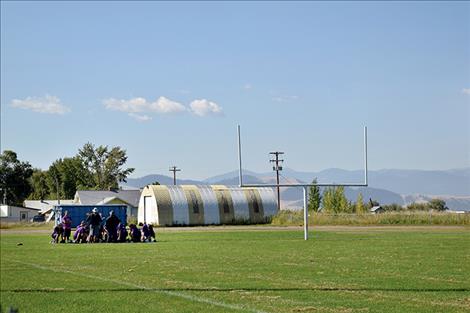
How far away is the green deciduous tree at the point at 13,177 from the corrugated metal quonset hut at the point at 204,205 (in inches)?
2797

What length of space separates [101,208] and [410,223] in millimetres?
23048

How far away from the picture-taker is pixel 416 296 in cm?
1301

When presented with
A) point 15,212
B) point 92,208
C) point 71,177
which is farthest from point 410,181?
point 71,177

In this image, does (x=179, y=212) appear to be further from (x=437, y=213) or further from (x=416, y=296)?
(x=416, y=296)

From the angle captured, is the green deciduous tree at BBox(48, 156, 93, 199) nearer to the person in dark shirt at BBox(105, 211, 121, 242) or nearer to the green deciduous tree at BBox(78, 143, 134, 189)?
the green deciduous tree at BBox(78, 143, 134, 189)

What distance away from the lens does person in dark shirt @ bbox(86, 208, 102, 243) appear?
3712 centimetres

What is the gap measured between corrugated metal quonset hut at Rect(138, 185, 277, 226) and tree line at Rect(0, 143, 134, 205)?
62971mm

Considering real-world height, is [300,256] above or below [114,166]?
below

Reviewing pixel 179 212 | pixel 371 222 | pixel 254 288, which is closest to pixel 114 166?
pixel 179 212

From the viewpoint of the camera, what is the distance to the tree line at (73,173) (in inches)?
5310

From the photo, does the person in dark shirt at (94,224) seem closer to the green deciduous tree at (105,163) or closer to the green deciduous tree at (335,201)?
the green deciduous tree at (335,201)

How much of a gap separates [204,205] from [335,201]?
15012mm

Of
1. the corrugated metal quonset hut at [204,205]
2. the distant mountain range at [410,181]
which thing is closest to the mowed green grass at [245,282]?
the distant mountain range at [410,181]

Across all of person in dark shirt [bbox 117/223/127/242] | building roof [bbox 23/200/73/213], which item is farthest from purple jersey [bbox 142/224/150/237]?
building roof [bbox 23/200/73/213]
